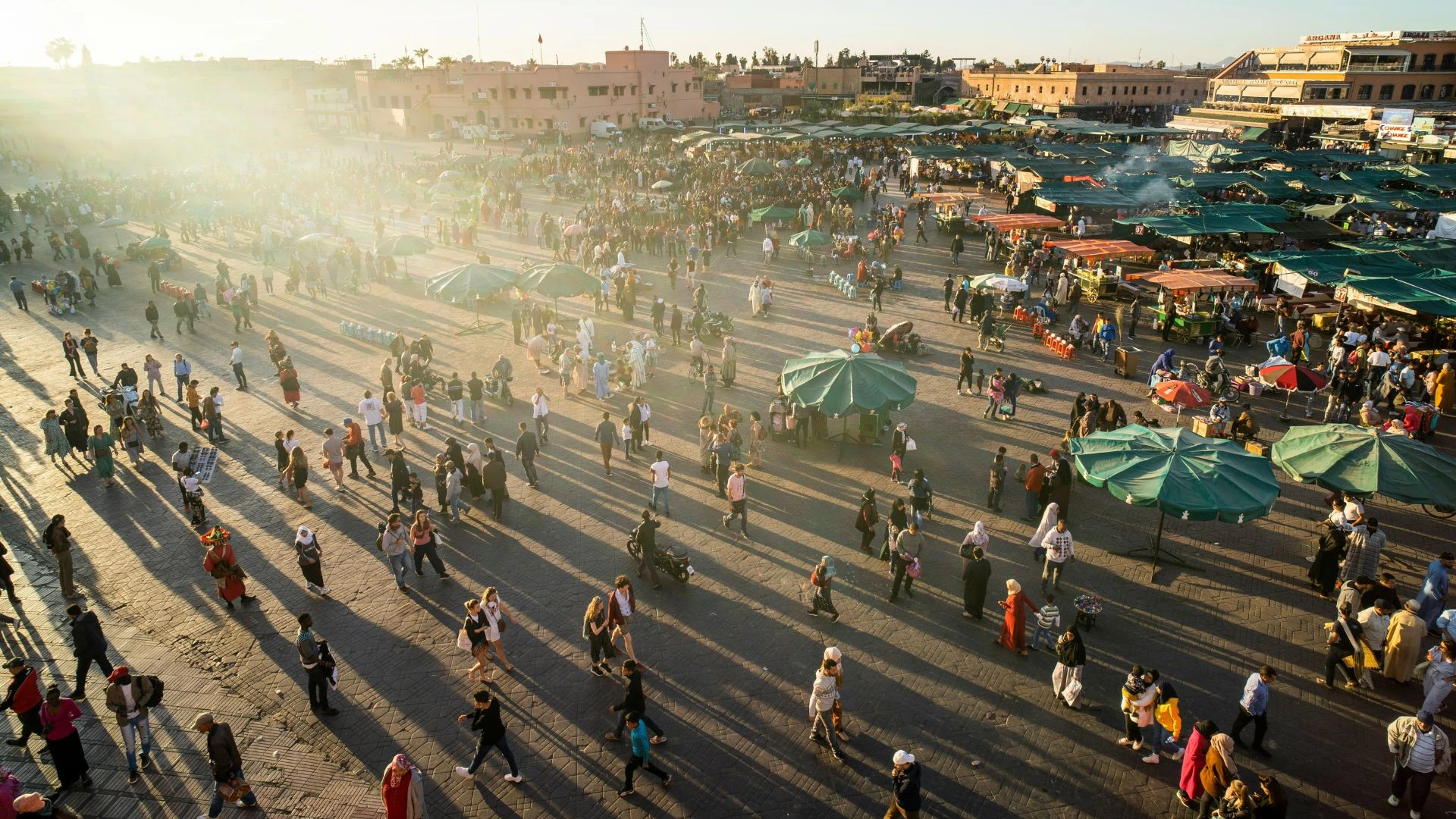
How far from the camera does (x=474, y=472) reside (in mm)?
12578

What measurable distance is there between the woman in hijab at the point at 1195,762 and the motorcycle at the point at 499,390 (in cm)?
1330

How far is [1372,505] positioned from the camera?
12.7 metres

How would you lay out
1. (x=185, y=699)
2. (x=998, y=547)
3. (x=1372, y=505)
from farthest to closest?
(x=1372, y=505), (x=998, y=547), (x=185, y=699)

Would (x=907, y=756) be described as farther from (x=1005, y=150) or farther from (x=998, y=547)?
(x=1005, y=150)

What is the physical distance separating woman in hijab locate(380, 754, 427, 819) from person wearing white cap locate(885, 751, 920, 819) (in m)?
3.98

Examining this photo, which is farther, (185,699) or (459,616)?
(459,616)

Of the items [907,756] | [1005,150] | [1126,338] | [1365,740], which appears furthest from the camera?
[1005,150]

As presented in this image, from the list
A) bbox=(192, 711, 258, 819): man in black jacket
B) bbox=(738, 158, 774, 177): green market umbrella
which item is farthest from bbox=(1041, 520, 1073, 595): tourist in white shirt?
bbox=(738, 158, 774, 177): green market umbrella

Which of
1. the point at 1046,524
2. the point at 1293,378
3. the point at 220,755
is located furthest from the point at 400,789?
the point at 1293,378

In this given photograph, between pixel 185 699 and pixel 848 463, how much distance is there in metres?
10.2

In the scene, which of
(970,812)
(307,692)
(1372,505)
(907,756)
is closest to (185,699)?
(307,692)

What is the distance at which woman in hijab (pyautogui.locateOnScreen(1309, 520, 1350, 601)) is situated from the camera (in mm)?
10211

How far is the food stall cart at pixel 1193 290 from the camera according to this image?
63.5 feet

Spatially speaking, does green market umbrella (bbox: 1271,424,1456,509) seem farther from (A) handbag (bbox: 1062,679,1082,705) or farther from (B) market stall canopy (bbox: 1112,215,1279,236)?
(B) market stall canopy (bbox: 1112,215,1279,236)
